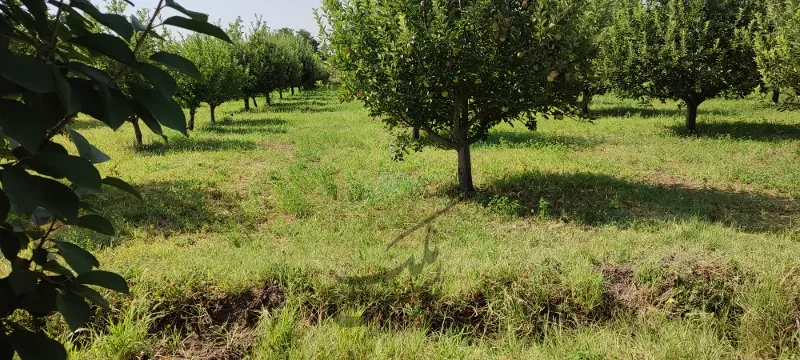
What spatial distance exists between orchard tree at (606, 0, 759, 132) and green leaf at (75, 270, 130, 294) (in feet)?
49.7

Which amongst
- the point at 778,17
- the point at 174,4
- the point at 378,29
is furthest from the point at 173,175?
the point at 778,17

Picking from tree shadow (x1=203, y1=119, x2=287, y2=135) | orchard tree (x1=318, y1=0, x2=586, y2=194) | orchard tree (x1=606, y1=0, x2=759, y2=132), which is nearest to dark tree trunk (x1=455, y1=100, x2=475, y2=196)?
orchard tree (x1=318, y1=0, x2=586, y2=194)

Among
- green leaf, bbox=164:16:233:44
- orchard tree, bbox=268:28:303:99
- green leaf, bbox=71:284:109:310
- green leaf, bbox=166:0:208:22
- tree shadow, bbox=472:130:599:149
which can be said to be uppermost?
orchard tree, bbox=268:28:303:99

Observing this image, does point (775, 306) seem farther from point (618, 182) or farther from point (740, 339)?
point (618, 182)

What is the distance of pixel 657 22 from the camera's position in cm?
1405

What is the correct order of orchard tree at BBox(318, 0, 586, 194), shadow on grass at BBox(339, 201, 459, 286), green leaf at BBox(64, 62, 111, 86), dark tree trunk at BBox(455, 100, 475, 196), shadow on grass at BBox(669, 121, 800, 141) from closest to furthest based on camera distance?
green leaf at BBox(64, 62, 111, 86) < shadow on grass at BBox(339, 201, 459, 286) < orchard tree at BBox(318, 0, 586, 194) < dark tree trunk at BBox(455, 100, 475, 196) < shadow on grass at BBox(669, 121, 800, 141)

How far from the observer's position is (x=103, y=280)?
3.76ft

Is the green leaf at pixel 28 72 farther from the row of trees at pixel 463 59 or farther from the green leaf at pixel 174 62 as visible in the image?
the row of trees at pixel 463 59

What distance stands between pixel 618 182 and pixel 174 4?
27.9 feet

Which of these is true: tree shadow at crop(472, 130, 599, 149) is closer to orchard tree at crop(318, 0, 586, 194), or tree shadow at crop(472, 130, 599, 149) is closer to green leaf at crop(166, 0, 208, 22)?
orchard tree at crop(318, 0, 586, 194)

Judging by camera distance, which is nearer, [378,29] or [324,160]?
[378,29]

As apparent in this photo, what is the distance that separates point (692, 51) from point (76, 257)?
51.7 ft

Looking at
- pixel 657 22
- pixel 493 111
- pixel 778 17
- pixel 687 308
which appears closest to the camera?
pixel 687 308

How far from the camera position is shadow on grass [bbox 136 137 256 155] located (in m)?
12.2
